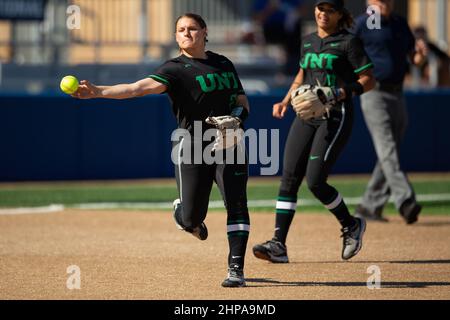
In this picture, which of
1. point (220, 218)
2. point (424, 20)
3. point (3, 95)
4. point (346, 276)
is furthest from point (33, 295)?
point (424, 20)

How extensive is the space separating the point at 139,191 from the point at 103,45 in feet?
12.4

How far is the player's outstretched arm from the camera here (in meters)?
6.57

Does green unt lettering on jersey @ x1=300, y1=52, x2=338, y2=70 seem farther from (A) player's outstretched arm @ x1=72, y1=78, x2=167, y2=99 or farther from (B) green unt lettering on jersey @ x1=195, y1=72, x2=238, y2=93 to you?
(A) player's outstretched arm @ x1=72, y1=78, x2=167, y2=99

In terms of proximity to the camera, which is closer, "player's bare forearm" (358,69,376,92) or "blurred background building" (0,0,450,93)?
"player's bare forearm" (358,69,376,92)

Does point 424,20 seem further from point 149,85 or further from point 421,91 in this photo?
point 149,85

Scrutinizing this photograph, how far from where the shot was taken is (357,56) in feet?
26.5

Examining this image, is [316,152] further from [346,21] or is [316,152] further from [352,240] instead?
[346,21]

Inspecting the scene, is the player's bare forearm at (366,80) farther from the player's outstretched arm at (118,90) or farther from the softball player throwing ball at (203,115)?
the player's outstretched arm at (118,90)

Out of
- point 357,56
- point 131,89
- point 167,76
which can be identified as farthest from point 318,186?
point 131,89

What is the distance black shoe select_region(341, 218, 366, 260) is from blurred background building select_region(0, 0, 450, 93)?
29.4 feet

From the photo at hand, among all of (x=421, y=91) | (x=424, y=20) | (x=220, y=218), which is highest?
(x=424, y=20)

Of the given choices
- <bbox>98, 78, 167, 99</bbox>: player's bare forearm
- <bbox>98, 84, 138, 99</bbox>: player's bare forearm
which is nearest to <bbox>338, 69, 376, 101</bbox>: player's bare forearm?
<bbox>98, 78, 167, 99</bbox>: player's bare forearm
